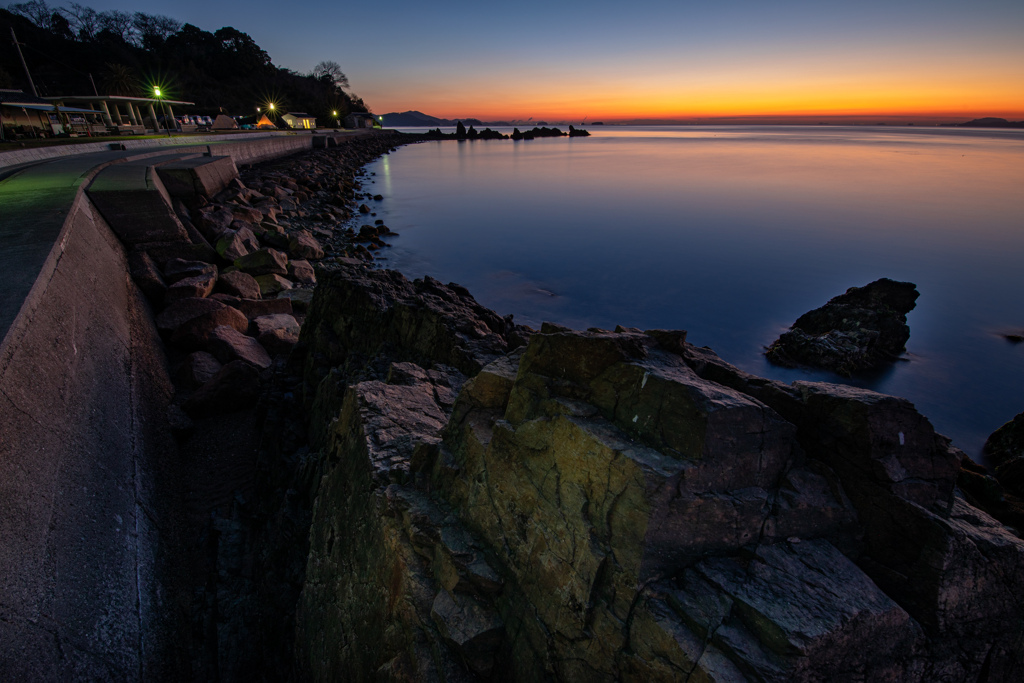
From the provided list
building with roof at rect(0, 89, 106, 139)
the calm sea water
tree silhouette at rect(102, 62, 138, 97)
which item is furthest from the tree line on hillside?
the calm sea water

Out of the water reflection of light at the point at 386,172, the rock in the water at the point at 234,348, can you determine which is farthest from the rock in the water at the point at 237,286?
the water reflection of light at the point at 386,172

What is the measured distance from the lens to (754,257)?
2055 centimetres

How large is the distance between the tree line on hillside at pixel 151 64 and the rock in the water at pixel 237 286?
187ft

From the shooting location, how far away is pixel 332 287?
6902mm

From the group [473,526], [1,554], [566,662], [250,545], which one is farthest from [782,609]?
[250,545]

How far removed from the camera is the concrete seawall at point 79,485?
308 centimetres

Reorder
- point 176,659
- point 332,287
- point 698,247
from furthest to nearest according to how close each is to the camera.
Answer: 1. point 698,247
2. point 332,287
3. point 176,659

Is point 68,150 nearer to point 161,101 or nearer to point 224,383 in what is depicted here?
point 224,383

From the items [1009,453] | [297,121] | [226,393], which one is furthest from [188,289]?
[297,121]

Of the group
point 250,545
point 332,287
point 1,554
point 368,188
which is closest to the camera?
point 1,554

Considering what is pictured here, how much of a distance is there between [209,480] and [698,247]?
2178cm

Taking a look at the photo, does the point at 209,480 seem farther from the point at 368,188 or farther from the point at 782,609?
the point at 368,188

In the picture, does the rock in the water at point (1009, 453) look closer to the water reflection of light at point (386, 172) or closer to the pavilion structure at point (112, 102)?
the water reflection of light at point (386, 172)

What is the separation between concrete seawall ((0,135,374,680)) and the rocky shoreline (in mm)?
703
